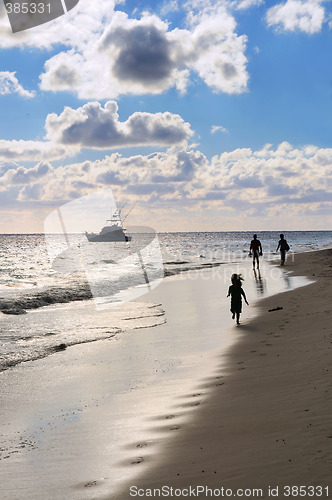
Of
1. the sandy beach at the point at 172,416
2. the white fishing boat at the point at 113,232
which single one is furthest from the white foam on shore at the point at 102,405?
the white fishing boat at the point at 113,232

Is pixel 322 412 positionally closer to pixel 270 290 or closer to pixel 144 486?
pixel 144 486

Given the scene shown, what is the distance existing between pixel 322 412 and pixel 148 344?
640cm

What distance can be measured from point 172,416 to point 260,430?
152cm

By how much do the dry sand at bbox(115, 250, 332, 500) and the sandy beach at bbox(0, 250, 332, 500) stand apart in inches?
0.7

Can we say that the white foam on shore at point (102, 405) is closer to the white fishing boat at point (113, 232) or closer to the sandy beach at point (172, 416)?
the sandy beach at point (172, 416)

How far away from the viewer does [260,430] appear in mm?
5148

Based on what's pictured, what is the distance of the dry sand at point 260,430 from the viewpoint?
161 inches

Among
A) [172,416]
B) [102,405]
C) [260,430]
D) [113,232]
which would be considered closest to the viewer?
[260,430]

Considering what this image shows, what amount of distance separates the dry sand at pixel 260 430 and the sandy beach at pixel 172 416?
2cm

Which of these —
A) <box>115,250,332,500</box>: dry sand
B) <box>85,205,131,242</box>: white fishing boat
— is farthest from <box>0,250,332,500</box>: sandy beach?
<box>85,205,131,242</box>: white fishing boat

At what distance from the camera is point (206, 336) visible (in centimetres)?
1186

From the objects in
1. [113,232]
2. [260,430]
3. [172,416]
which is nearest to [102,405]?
[172,416]

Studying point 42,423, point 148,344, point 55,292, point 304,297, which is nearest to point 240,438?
point 42,423

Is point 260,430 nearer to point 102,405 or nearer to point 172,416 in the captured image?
point 172,416
